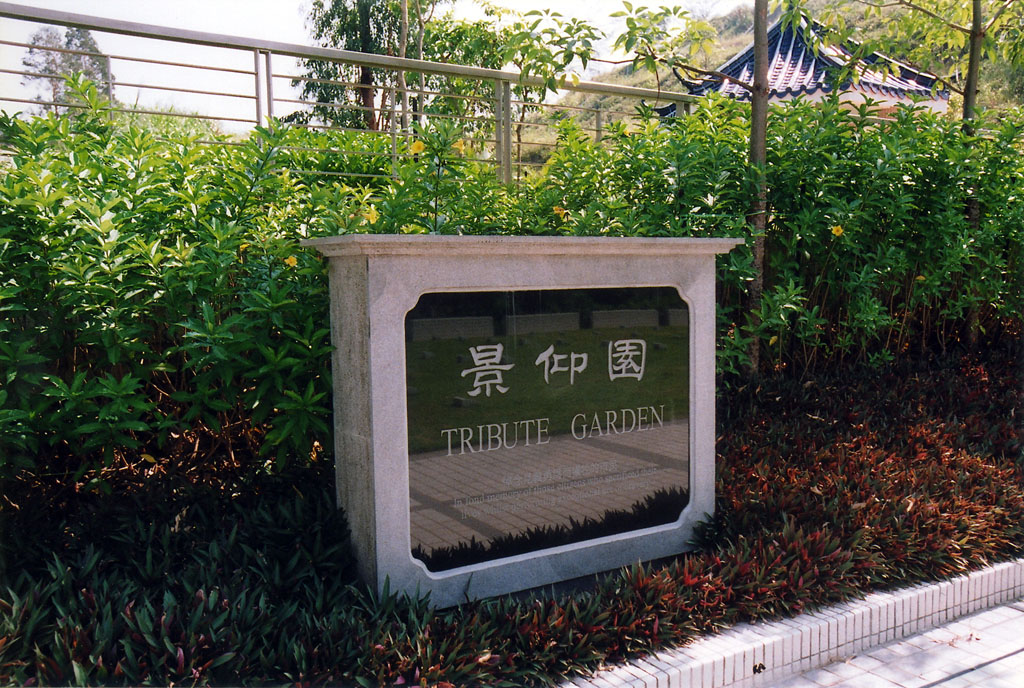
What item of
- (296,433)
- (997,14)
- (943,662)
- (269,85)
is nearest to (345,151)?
(269,85)

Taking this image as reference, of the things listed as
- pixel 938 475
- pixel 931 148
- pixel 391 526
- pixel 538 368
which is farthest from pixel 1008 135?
pixel 391 526

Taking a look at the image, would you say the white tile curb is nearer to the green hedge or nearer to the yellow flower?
the green hedge

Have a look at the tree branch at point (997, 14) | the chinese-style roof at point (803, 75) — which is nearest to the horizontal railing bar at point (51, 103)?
the tree branch at point (997, 14)

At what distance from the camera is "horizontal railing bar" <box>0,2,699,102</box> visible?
4555 mm

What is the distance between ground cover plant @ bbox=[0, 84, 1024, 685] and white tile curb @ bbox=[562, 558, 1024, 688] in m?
0.08

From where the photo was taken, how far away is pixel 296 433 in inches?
130

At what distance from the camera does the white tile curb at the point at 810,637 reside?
2781 mm

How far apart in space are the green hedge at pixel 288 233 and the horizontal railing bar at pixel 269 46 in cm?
71

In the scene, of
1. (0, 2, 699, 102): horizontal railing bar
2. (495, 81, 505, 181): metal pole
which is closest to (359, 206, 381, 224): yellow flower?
→ (0, 2, 699, 102): horizontal railing bar

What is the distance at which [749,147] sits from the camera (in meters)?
5.21

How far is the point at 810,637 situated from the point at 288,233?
2678 millimetres

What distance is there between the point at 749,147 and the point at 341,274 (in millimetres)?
3097

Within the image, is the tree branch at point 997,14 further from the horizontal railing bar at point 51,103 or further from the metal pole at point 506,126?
the horizontal railing bar at point 51,103

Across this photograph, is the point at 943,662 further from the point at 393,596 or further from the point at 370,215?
the point at 370,215
